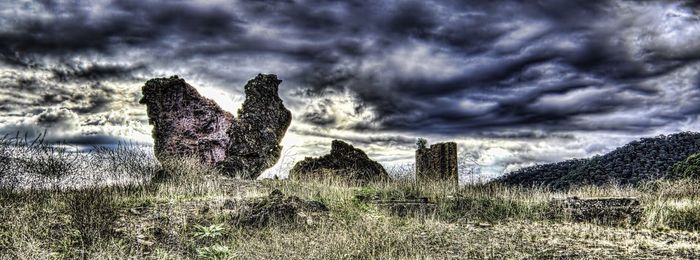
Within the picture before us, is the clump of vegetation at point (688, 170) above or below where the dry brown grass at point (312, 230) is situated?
above

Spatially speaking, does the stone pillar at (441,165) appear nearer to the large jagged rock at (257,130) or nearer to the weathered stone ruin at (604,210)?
the large jagged rock at (257,130)

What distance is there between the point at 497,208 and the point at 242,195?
506cm

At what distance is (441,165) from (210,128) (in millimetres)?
6419

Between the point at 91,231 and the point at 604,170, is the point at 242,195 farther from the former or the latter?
the point at 604,170

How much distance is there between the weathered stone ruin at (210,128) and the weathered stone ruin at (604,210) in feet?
24.6

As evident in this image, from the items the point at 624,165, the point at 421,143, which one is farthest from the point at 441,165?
the point at 624,165

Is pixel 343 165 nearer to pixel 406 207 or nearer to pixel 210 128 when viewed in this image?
pixel 210 128

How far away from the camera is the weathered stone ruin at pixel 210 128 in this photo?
14359 mm

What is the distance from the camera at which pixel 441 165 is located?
51.3 ft

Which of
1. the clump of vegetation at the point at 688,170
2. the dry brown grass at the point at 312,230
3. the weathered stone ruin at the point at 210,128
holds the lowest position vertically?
the dry brown grass at the point at 312,230

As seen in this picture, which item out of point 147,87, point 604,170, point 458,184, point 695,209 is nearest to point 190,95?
point 147,87

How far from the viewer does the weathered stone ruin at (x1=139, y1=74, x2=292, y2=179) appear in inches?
565

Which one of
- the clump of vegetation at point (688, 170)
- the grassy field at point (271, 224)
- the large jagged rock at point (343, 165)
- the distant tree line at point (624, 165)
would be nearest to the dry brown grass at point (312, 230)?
the grassy field at point (271, 224)

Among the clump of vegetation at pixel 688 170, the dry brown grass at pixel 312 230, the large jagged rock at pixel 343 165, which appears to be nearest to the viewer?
the dry brown grass at pixel 312 230
